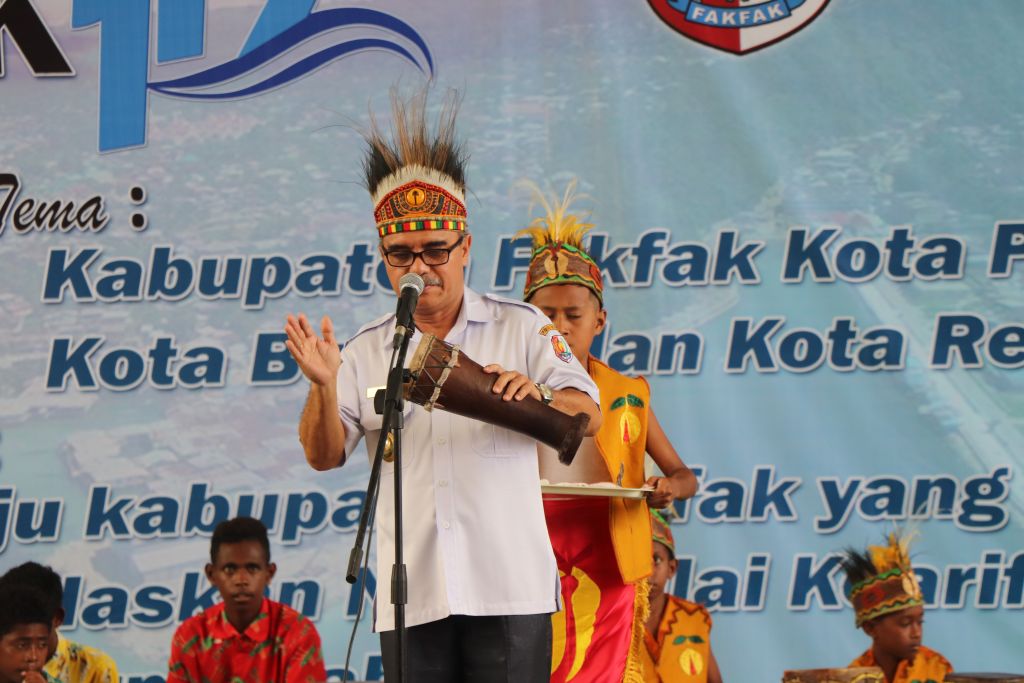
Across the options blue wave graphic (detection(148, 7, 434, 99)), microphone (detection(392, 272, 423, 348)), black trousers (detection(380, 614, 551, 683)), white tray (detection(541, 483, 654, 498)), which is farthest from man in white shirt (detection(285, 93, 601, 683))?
blue wave graphic (detection(148, 7, 434, 99))

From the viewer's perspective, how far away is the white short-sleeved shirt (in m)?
2.74

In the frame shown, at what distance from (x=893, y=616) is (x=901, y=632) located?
0.22 feet

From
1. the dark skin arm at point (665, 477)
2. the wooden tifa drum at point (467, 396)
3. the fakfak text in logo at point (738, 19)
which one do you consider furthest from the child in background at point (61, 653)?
the fakfak text in logo at point (738, 19)

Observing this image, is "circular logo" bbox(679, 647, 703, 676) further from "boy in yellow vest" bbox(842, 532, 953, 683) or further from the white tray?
the white tray

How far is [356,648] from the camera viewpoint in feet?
18.6

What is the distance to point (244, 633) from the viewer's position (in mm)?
5168

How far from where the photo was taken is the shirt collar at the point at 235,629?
516 centimetres

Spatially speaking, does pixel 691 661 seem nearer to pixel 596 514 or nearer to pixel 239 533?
pixel 596 514

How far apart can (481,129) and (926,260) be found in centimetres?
204

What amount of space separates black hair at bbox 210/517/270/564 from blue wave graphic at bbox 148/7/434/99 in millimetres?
1935

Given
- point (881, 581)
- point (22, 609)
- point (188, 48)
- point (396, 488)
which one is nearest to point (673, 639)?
point (881, 581)

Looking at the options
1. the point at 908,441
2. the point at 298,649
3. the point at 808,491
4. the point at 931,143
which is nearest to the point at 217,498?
the point at 298,649

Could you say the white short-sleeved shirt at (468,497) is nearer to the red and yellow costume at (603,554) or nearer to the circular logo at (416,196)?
the circular logo at (416,196)

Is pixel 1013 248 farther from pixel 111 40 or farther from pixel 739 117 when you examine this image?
pixel 111 40
